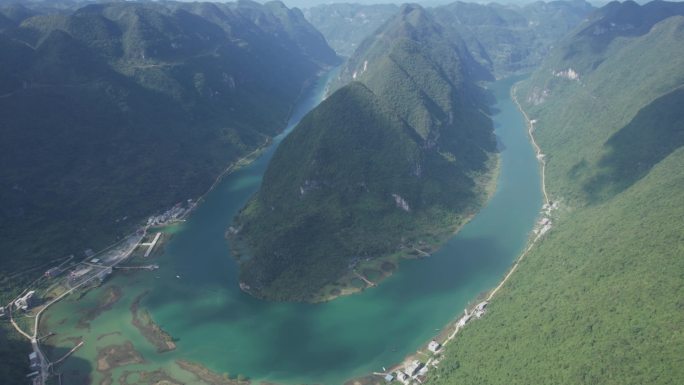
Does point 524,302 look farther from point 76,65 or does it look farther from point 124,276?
point 76,65

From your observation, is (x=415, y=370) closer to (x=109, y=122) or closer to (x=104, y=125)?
(x=104, y=125)

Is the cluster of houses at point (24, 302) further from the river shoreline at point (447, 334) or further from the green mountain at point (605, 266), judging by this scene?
the green mountain at point (605, 266)

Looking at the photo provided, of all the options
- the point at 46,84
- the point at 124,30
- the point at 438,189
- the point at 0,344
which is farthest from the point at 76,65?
the point at 438,189

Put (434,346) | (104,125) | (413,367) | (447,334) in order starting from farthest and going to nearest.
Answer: (104,125), (447,334), (434,346), (413,367)

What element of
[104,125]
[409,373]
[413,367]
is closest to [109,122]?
[104,125]

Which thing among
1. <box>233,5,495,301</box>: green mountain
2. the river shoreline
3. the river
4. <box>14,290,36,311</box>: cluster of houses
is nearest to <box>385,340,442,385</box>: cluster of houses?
the river shoreline

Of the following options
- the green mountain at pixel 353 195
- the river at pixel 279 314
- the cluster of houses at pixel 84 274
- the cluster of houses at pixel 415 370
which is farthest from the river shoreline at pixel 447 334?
the cluster of houses at pixel 84 274
